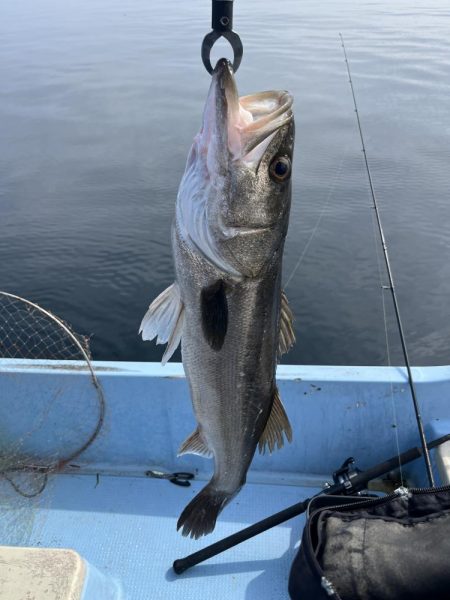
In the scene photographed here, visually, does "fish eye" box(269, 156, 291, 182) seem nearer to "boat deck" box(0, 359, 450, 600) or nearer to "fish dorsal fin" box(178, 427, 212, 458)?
"fish dorsal fin" box(178, 427, 212, 458)

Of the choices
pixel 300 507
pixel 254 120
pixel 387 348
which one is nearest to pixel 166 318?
pixel 254 120

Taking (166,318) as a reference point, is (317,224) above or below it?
below

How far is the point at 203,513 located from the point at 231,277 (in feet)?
3.70

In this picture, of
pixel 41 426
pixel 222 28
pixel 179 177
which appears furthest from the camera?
pixel 179 177

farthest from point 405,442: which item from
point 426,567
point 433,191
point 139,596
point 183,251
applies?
point 433,191

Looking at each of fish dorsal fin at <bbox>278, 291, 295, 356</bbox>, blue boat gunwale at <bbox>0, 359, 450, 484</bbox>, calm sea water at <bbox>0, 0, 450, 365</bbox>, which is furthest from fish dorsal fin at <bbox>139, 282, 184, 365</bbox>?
calm sea water at <bbox>0, 0, 450, 365</bbox>

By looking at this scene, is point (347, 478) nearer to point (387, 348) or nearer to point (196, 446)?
point (196, 446)

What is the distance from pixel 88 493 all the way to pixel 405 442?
8.64 feet

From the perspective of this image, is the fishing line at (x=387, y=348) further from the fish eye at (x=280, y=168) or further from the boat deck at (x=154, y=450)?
the fish eye at (x=280, y=168)

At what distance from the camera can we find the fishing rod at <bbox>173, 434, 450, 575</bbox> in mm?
3508

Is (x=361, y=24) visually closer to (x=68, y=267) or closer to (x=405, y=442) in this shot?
(x=68, y=267)

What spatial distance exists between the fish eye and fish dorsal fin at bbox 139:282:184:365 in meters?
0.59

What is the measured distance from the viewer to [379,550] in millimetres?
2893

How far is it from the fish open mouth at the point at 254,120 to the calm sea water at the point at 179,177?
541cm
